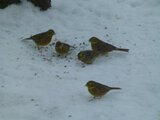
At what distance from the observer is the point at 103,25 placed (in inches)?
358

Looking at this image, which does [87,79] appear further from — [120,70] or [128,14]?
[128,14]

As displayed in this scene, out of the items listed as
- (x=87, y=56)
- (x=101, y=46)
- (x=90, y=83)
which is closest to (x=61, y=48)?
(x=87, y=56)

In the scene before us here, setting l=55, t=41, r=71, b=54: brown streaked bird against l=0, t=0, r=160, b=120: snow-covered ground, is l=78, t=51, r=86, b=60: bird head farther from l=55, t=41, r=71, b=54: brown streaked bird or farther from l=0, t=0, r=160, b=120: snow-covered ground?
l=55, t=41, r=71, b=54: brown streaked bird

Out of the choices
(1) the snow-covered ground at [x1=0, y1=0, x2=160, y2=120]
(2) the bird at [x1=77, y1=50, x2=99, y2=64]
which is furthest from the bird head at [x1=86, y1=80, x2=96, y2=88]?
(2) the bird at [x1=77, y1=50, x2=99, y2=64]

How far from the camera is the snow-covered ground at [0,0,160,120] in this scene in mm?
6625

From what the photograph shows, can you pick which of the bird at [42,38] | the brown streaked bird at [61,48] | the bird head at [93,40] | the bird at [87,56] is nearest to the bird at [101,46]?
the bird head at [93,40]

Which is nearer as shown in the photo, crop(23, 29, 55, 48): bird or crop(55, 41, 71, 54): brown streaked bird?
crop(55, 41, 71, 54): brown streaked bird

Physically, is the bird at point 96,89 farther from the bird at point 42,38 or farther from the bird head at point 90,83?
the bird at point 42,38

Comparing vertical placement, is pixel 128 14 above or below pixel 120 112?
above

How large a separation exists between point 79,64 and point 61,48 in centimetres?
41

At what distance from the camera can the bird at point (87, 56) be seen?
7781 millimetres

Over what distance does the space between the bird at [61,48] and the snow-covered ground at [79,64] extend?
0.53 feet

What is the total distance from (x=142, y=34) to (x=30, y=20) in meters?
2.15

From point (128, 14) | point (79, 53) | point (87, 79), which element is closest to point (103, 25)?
→ point (128, 14)
